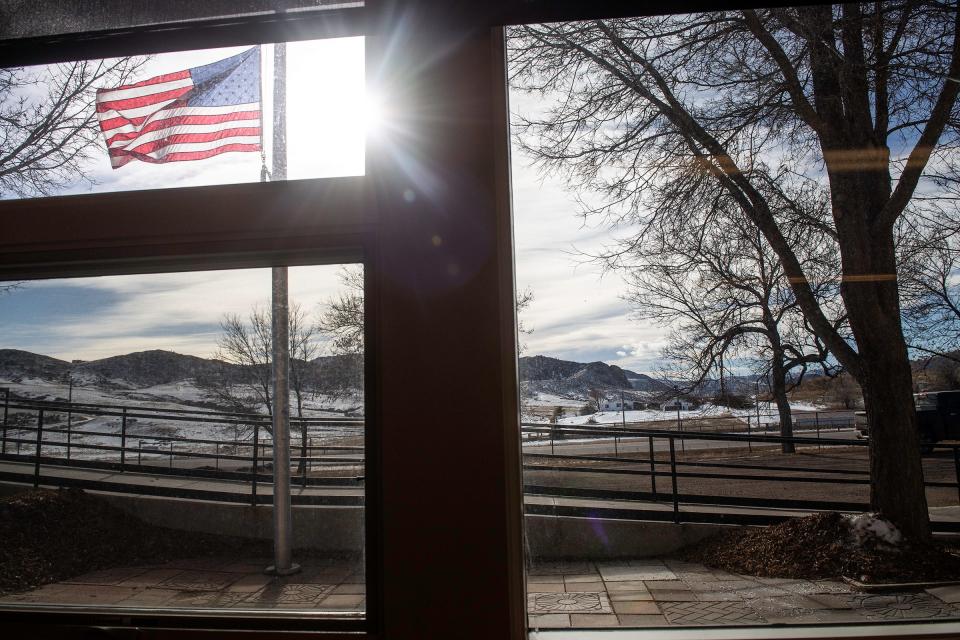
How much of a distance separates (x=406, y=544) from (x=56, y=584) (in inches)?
38.6

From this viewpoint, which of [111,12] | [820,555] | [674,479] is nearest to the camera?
[820,555]

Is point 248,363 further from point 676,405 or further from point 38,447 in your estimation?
point 676,405

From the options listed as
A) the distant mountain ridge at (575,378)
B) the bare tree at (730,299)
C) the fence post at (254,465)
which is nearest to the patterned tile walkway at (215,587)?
the fence post at (254,465)

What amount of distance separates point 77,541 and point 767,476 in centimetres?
180

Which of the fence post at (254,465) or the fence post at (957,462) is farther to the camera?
the fence post at (254,465)

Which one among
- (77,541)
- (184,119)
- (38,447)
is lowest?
(77,541)

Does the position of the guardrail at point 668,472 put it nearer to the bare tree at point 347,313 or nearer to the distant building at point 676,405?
the distant building at point 676,405

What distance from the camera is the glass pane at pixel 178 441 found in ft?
4.95

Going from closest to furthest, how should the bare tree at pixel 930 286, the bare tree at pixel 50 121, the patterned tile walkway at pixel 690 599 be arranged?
the patterned tile walkway at pixel 690 599 < the bare tree at pixel 930 286 < the bare tree at pixel 50 121

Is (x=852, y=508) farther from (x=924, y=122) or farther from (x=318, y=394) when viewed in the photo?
(x=318, y=394)

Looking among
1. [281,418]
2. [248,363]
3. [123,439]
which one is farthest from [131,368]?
[281,418]

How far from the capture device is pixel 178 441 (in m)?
1.61

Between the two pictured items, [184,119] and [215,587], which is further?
[184,119]

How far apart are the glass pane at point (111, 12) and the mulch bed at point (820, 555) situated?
1.66 m
